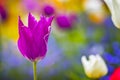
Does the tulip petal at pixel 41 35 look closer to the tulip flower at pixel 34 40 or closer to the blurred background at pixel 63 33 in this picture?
the tulip flower at pixel 34 40

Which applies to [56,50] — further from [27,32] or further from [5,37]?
[27,32]

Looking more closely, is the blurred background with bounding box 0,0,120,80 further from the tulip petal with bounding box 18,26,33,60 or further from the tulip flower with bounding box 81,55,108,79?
the tulip petal with bounding box 18,26,33,60

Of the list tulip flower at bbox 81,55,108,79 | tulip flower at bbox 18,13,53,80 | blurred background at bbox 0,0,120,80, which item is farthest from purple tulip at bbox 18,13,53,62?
blurred background at bbox 0,0,120,80

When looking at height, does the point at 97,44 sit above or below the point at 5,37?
below

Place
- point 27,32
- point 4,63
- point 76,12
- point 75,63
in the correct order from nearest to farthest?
1. point 27,32
2. point 75,63
3. point 76,12
4. point 4,63

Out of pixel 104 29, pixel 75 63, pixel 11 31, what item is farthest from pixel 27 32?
pixel 11 31

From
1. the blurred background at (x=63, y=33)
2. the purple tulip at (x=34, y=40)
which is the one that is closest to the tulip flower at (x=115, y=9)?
the purple tulip at (x=34, y=40)

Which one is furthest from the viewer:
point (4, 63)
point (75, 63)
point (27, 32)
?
point (4, 63)

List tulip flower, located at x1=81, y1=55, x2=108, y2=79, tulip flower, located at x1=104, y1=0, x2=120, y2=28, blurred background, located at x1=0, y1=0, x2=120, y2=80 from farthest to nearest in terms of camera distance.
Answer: blurred background, located at x1=0, y1=0, x2=120, y2=80, tulip flower, located at x1=81, y1=55, x2=108, y2=79, tulip flower, located at x1=104, y1=0, x2=120, y2=28
